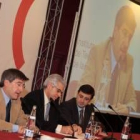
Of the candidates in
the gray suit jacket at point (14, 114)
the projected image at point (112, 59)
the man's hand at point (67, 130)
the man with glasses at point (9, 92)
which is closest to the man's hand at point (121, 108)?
the projected image at point (112, 59)

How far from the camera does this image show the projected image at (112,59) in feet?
19.1

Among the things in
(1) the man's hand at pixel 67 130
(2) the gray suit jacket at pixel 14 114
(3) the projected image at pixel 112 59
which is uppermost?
(3) the projected image at pixel 112 59

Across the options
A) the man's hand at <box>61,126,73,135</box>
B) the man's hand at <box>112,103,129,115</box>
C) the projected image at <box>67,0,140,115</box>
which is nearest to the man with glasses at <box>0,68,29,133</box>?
the man's hand at <box>61,126,73,135</box>

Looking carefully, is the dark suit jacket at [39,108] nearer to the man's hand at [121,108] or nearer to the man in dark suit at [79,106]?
the man in dark suit at [79,106]

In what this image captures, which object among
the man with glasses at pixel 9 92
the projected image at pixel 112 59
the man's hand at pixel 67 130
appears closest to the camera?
the man with glasses at pixel 9 92

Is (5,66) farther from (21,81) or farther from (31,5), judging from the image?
(21,81)

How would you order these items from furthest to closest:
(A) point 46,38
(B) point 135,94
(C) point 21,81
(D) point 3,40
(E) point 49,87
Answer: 1. (B) point 135,94
2. (A) point 46,38
3. (D) point 3,40
4. (E) point 49,87
5. (C) point 21,81

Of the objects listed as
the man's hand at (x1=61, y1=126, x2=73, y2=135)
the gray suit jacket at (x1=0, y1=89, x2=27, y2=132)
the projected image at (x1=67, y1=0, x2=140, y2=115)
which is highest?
the projected image at (x1=67, y1=0, x2=140, y2=115)

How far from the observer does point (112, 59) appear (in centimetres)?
650

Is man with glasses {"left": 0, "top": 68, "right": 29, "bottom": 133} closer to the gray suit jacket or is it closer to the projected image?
the gray suit jacket

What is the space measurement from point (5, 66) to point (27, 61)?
1.44 feet

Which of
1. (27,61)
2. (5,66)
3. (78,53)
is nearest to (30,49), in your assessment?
(27,61)

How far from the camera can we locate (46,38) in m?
5.48

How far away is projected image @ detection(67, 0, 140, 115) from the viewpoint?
5828 mm
